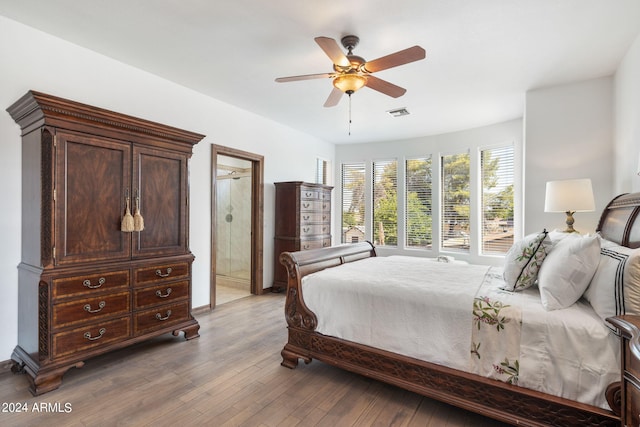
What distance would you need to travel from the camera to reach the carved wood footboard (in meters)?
1.51

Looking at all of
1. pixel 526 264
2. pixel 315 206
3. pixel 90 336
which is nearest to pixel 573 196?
pixel 526 264

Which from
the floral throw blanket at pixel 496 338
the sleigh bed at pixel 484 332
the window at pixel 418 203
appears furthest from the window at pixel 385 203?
the floral throw blanket at pixel 496 338

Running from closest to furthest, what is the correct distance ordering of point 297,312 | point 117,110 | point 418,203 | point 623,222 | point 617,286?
point 617,286
point 623,222
point 297,312
point 117,110
point 418,203

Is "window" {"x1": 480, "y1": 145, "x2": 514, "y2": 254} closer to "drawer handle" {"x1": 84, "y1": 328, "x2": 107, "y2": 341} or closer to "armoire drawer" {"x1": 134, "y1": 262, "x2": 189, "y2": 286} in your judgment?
"armoire drawer" {"x1": 134, "y1": 262, "x2": 189, "y2": 286}

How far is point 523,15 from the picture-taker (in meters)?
2.25

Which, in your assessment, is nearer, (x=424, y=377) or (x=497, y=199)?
(x=424, y=377)

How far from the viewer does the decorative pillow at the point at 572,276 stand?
1646 mm

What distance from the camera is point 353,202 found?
6531mm

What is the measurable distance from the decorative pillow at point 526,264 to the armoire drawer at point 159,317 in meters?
2.76

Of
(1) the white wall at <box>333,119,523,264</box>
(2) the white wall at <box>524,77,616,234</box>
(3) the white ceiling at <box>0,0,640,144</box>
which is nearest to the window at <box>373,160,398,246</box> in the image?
(1) the white wall at <box>333,119,523,264</box>

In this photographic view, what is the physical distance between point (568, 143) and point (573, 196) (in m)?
0.83

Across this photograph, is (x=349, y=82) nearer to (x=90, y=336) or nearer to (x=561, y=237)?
(x=561, y=237)

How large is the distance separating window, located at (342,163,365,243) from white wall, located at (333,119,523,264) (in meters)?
0.13

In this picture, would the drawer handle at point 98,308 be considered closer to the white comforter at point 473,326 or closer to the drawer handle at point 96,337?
the drawer handle at point 96,337
